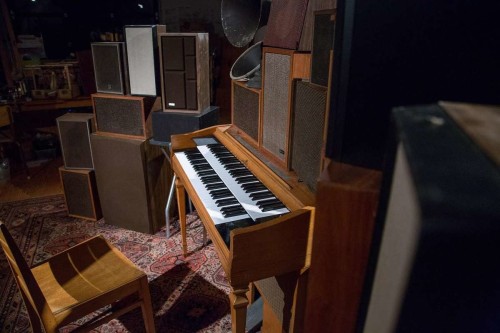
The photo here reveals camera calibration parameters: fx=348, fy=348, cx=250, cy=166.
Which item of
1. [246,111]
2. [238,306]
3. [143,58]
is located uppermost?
[143,58]

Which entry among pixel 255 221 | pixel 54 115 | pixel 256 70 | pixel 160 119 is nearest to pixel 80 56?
pixel 54 115

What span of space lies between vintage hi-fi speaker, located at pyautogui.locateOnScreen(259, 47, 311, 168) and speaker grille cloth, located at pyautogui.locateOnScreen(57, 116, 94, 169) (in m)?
1.75

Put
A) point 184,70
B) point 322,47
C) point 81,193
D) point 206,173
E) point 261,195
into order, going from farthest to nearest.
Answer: point 81,193 < point 184,70 < point 206,173 < point 261,195 < point 322,47

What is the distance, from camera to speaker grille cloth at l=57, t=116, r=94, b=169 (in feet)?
9.09

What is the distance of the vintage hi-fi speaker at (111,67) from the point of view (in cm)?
248

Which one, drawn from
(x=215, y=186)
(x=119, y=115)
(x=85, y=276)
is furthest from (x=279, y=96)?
(x=119, y=115)

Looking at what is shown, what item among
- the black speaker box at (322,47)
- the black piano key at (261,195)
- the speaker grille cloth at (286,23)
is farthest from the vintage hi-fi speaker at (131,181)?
the black speaker box at (322,47)

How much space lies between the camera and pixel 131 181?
8.63 feet

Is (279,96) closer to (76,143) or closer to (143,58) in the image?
(143,58)

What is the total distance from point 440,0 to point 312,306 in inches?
16.7

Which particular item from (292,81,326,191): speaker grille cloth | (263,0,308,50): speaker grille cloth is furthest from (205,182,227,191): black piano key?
(263,0,308,50): speaker grille cloth

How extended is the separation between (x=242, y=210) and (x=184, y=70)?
127cm

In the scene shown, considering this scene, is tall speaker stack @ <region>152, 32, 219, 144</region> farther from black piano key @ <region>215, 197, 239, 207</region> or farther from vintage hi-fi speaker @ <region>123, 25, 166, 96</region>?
black piano key @ <region>215, 197, 239, 207</region>

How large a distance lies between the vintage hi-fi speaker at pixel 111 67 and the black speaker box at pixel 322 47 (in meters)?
1.80
